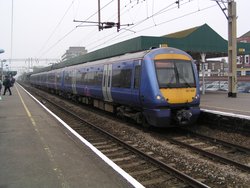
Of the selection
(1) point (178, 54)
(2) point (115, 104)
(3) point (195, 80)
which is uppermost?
(1) point (178, 54)

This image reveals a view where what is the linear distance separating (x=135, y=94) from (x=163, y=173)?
18.4ft

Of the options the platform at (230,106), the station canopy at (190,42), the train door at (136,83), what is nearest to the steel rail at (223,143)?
the platform at (230,106)

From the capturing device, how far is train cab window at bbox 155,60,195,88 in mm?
12078

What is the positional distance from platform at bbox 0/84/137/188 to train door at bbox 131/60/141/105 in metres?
2.81

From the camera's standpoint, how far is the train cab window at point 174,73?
12.1 meters

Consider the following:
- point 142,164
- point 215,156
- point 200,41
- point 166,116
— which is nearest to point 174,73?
point 166,116

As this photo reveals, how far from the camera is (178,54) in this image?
12.7m

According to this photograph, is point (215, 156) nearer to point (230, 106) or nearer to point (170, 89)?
point (170, 89)

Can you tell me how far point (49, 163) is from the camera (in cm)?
745

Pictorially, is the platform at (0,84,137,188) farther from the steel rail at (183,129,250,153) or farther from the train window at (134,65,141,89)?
the steel rail at (183,129,250,153)

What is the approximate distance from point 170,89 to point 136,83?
1.44 metres

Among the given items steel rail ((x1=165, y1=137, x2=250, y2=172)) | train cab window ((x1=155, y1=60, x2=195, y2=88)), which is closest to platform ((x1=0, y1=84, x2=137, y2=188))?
steel rail ((x1=165, y1=137, x2=250, y2=172))

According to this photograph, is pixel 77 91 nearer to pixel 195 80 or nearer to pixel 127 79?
pixel 127 79

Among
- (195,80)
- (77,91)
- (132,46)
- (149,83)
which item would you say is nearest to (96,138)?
(149,83)
